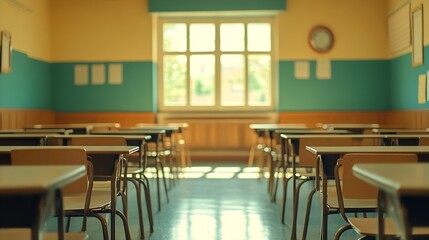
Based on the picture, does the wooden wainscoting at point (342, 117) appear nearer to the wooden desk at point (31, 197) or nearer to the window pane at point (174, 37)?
the window pane at point (174, 37)

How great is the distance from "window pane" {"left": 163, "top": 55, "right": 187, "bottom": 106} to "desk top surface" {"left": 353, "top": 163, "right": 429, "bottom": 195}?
848cm

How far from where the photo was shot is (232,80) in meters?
10.1

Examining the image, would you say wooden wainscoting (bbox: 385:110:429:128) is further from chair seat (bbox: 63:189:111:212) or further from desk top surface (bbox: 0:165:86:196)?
desk top surface (bbox: 0:165:86:196)

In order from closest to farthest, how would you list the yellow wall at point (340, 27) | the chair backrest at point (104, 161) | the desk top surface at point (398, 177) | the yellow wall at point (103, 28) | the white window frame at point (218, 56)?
the desk top surface at point (398, 177), the chair backrest at point (104, 161), the yellow wall at point (340, 27), the yellow wall at point (103, 28), the white window frame at point (218, 56)

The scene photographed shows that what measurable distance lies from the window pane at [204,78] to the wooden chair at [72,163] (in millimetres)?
7308

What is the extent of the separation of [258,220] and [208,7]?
6.05 metres

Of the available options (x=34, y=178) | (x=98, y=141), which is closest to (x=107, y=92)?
(x=98, y=141)

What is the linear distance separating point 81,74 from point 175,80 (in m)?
1.75

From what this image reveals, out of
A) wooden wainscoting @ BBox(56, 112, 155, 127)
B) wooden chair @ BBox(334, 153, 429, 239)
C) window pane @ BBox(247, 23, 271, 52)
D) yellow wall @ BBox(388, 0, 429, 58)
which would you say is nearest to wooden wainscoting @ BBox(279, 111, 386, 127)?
yellow wall @ BBox(388, 0, 429, 58)

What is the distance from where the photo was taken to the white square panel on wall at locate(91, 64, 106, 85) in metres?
9.85

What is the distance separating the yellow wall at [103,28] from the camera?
32.1 ft

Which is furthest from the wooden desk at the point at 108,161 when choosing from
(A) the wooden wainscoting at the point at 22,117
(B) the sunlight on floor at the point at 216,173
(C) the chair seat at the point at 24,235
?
(A) the wooden wainscoting at the point at 22,117

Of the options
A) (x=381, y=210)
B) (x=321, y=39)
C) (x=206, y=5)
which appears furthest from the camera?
(x=206, y=5)

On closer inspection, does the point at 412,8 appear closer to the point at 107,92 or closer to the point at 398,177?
the point at 107,92
